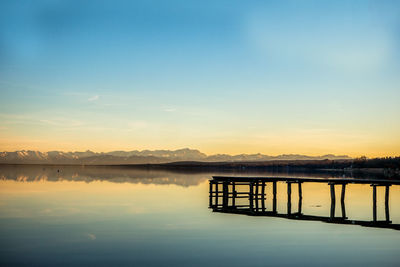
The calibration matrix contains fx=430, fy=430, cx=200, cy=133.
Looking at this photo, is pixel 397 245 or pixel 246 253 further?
pixel 397 245

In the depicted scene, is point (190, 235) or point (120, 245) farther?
point (190, 235)

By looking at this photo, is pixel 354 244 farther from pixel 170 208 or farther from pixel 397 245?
pixel 170 208

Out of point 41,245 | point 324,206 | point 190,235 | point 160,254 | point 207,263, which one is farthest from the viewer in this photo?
point 324,206

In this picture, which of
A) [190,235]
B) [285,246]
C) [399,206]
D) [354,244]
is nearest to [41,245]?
[190,235]

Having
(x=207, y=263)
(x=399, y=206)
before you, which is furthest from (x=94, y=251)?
(x=399, y=206)

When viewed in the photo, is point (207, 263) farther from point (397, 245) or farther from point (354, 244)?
point (397, 245)

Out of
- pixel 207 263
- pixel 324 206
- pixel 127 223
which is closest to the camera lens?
pixel 207 263

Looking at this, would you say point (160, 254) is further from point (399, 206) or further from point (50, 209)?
point (399, 206)

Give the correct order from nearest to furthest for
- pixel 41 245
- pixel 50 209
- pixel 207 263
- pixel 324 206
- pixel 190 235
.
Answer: pixel 207 263
pixel 41 245
pixel 190 235
pixel 50 209
pixel 324 206

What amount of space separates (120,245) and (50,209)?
2008cm

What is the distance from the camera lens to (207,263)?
1900cm

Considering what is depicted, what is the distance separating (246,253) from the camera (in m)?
21.1

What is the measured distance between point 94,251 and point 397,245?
52.7ft

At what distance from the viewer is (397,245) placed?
76.6 ft
